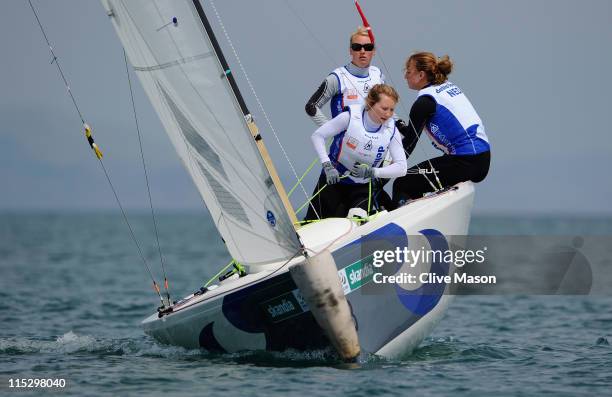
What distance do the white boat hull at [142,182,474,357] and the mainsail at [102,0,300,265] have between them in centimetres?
30

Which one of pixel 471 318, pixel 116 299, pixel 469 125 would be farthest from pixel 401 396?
pixel 116 299

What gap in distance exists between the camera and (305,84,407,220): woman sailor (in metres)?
8.52

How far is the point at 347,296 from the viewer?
26.2 feet

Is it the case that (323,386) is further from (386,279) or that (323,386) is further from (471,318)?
(471,318)

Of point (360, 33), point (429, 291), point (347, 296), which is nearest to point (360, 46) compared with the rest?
point (360, 33)

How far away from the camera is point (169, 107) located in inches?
332

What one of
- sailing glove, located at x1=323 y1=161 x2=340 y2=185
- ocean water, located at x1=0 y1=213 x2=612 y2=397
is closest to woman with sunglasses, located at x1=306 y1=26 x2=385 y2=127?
sailing glove, located at x1=323 y1=161 x2=340 y2=185

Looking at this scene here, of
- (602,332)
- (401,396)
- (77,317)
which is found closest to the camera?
(401,396)

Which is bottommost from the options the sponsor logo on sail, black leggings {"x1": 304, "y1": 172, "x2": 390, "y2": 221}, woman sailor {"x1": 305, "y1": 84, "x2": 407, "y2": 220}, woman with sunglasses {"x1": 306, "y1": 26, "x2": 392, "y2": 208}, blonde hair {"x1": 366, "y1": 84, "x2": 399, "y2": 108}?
the sponsor logo on sail

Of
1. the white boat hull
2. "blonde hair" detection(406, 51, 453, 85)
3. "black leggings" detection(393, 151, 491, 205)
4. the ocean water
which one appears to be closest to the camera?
the ocean water

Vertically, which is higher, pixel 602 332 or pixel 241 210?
pixel 241 210

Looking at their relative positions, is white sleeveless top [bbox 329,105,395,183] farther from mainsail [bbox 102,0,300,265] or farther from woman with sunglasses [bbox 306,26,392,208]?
mainsail [bbox 102,0,300,265]

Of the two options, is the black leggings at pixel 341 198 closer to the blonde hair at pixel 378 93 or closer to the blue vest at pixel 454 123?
the blue vest at pixel 454 123

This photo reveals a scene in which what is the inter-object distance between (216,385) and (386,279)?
162cm
